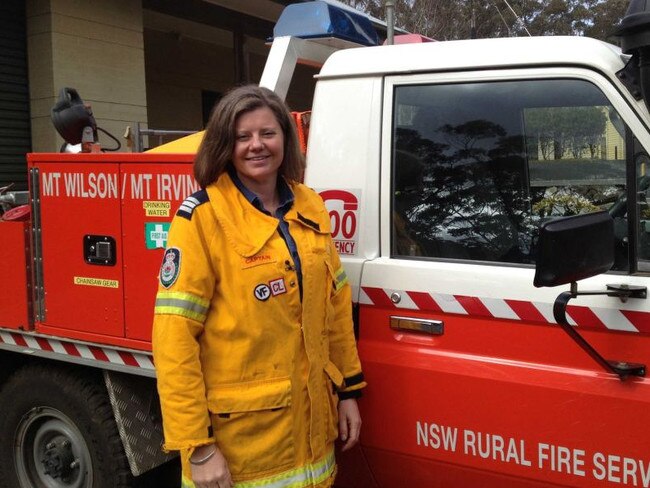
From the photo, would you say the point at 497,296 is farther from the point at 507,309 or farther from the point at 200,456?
the point at 200,456

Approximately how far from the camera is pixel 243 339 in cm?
202

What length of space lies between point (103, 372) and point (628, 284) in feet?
6.93

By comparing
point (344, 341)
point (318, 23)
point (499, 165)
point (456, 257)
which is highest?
point (318, 23)

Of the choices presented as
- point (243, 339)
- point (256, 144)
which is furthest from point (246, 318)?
point (256, 144)

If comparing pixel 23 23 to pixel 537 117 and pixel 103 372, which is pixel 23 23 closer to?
pixel 103 372

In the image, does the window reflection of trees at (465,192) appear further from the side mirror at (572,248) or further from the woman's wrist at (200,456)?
the woman's wrist at (200,456)

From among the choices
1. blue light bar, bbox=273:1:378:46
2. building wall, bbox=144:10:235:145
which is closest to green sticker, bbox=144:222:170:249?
blue light bar, bbox=273:1:378:46

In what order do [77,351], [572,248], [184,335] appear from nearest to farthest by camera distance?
1. [572,248]
2. [184,335]
3. [77,351]

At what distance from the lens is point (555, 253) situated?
1791mm

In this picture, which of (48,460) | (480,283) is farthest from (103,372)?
(480,283)

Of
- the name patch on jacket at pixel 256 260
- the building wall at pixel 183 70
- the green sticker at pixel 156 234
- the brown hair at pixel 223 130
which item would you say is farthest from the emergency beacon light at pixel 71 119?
the building wall at pixel 183 70

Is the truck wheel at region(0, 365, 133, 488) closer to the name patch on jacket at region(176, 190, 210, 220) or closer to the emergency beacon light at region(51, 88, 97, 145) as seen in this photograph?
the emergency beacon light at region(51, 88, 97, 145)

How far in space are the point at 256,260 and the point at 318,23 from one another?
1511 mm

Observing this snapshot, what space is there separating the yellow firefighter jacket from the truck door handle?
33 cm
